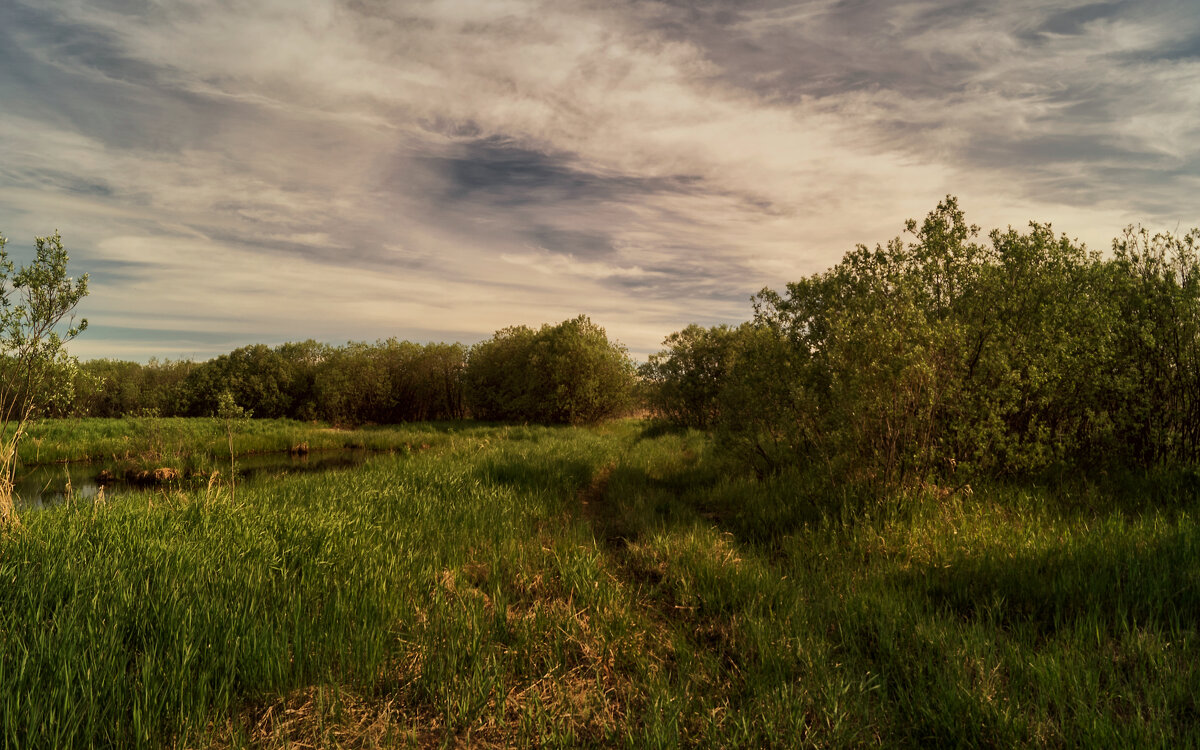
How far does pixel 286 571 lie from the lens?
17.1ft

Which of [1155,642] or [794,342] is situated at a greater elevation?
[794,342]

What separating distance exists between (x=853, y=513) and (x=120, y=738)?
7817mm

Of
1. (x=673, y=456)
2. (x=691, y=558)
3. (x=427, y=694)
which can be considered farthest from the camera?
(x=673, y=456)

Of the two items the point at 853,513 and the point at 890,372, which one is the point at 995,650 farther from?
the point at 890,372

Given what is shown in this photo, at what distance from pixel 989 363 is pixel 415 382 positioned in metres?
47.6

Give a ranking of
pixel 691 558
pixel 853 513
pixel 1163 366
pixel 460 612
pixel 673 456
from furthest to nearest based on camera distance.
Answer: pixel 673 456 → pixel 1163 366 → pixel 853 513 → pixel 691 558 → pixel 460 612

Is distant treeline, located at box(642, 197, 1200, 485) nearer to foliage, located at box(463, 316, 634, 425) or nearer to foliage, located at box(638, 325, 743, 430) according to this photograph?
foliage, located at box(638, 325, 743, 430)

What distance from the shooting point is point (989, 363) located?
319 inches

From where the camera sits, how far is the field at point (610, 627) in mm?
3244

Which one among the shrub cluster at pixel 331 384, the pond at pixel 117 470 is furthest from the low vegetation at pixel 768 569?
the shrub cluster at pixel 331 384

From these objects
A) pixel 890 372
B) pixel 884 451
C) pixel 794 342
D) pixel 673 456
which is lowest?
pixel 673 456

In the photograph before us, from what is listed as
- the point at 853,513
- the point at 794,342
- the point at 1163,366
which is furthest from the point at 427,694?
the point at 1163,366

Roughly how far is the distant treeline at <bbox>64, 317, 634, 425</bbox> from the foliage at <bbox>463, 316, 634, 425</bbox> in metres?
0.08

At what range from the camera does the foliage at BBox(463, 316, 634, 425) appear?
37.1 metres
